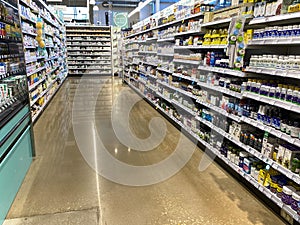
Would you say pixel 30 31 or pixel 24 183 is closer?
pixel 24 183

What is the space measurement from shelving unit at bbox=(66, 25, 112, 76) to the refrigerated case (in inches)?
502

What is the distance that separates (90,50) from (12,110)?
13620 millimetres

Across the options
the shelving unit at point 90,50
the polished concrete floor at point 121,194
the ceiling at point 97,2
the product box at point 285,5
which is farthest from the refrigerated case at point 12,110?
the ceiling at point 97,2

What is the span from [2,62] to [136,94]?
284 inches

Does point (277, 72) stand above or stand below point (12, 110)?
above

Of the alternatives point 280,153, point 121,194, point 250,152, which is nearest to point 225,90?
point 250,152

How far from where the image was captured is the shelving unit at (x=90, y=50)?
15391 mm

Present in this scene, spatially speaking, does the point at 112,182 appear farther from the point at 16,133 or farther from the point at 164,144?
the point at 164,144

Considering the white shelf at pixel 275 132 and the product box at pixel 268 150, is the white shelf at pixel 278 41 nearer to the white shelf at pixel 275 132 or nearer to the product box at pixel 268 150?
the white shelf at pixel 275 132

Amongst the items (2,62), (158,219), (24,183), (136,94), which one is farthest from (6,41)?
(136,94)

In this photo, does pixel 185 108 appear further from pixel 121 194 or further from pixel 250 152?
pixel 121 194

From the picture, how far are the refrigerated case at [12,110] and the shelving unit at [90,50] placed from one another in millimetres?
12754

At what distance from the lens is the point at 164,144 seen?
15.1 feet

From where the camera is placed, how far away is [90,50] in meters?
15.8
